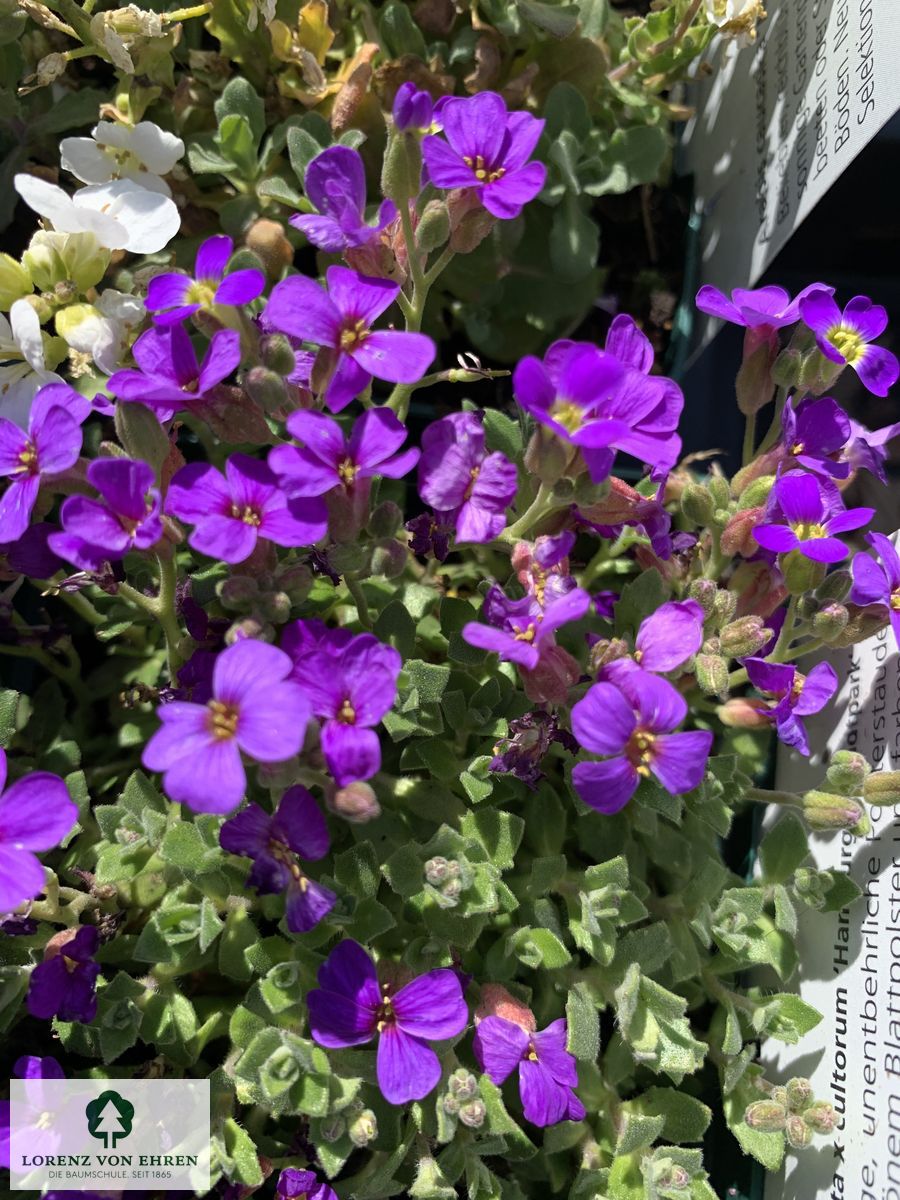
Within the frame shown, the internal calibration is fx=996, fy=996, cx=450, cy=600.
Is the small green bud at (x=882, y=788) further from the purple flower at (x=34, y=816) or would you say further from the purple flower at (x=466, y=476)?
the purple flower at (x=34, y=816)

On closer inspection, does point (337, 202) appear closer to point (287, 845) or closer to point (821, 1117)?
point (287, 845)

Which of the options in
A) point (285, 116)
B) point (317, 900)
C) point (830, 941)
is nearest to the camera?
point (317, 900)

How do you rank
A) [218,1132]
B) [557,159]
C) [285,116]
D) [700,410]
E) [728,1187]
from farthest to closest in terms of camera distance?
[700,410] → [285,116] → [557,159] → [728,1187] → [218,1132]

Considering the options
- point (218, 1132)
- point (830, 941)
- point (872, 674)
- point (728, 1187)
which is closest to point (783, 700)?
point (872, 674)

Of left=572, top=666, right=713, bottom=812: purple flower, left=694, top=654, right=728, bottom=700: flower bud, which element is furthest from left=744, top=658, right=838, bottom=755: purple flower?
left=572, top=666, right=713, bottom=812: purple flower

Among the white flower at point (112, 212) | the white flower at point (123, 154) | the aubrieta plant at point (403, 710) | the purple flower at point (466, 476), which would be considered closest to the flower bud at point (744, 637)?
the aubrieta plant at point (403, 710)

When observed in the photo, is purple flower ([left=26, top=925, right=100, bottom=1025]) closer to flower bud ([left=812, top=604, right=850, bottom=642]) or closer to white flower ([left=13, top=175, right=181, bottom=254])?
white flower ([left=13, top=175, right=181, bottom=254])

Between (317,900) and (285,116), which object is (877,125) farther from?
(317,900)
